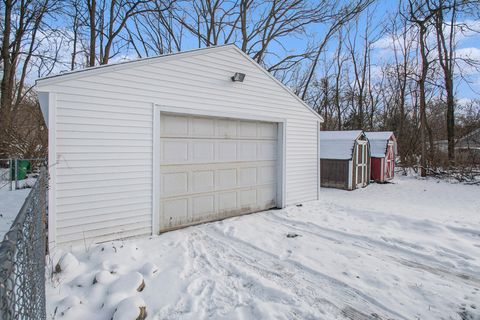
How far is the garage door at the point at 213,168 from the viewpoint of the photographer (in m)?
5.53

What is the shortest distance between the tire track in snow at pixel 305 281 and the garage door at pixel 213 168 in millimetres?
1279

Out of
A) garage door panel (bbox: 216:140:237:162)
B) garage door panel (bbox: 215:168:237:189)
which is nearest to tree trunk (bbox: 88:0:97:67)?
garage door panel (bbox: 216:140:237:162)

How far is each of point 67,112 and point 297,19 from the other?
1473 cm

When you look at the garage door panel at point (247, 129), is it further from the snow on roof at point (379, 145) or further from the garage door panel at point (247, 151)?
the snow on roof at point (379, 145)

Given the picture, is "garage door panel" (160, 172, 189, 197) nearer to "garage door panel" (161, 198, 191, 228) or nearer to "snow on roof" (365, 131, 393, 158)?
"garage door panel" (161, 198, 191, 228)

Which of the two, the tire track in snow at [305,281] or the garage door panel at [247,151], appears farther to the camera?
the garage door panel at [247,151]

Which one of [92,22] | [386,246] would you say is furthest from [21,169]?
[386,246]

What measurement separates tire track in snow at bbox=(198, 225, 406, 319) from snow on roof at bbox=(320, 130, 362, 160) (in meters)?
7.29

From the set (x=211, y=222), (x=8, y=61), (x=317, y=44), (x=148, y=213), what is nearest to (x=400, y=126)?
(x=317, y=44)

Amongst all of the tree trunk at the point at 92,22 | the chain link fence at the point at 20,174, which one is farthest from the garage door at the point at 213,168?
the tree trunk at the point at 92,22

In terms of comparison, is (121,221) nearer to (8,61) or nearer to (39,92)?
(39,92)

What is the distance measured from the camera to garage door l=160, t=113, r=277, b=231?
5.53 meters

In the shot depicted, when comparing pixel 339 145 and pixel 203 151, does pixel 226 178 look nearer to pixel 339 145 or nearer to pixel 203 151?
pixel 203 151

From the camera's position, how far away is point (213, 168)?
618 centimetres
